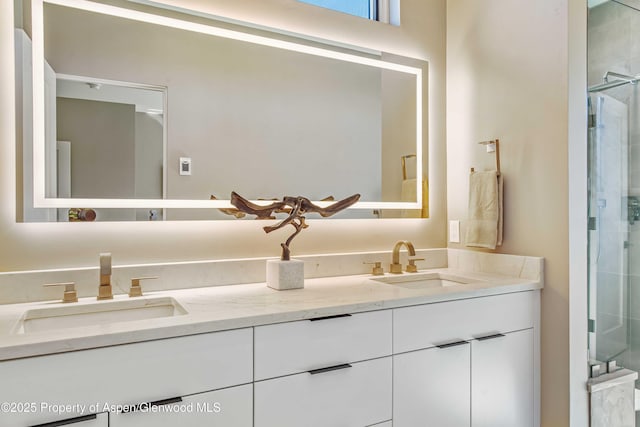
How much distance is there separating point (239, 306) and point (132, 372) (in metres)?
0.36

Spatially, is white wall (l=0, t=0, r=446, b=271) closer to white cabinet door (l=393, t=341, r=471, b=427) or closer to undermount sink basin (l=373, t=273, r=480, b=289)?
undermount sink basin (l=373, t=273, r=480, b=289)

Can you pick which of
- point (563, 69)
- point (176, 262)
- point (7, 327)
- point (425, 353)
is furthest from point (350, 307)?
point (563, 69)

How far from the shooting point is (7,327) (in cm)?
108

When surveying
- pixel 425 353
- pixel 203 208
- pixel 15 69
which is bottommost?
pixel 425 353

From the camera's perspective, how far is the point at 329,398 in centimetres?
128

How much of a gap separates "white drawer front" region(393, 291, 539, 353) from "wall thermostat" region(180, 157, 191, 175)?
1.00 meters

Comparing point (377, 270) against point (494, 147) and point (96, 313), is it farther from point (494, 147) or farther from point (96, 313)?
point (96, 313)

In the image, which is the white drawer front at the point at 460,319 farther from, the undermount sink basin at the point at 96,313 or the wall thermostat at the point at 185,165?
the wall thermostat at the point at 185,165

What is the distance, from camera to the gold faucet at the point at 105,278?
54.8 inches

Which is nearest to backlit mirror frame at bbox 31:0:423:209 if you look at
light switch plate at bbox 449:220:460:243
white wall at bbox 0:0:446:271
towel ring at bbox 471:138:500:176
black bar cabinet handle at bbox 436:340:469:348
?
white wall at bbox 0:0:446:271

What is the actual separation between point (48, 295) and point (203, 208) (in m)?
0.62

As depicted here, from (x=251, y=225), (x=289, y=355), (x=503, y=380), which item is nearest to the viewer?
(x=289, y=355)

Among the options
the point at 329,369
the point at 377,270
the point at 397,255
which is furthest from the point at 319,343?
the point at 397,255

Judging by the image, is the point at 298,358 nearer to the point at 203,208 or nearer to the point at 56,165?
the point at 203,208
